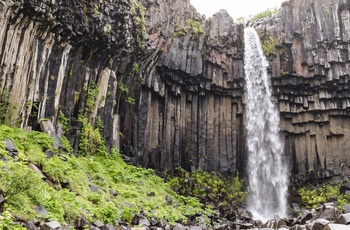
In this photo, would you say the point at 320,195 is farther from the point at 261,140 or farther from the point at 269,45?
the point at 269,45

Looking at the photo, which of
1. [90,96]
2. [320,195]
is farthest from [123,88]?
[320,195]

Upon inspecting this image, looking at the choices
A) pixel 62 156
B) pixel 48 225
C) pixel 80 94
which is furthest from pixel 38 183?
pixel 80 94

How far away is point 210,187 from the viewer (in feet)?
76.0

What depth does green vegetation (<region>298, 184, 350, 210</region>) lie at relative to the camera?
23141 millimetres

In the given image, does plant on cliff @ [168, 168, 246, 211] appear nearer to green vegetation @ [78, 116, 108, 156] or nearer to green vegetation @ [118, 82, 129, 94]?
green vegetation @ [78, 116, 108, 156]

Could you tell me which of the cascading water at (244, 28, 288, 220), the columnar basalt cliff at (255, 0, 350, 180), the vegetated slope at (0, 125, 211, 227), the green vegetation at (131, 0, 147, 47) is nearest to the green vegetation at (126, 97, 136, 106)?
the green vegetation at (131, 0, 147, 47)

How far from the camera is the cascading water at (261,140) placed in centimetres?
2456

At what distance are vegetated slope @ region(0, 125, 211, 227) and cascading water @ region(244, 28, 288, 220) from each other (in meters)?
7.13

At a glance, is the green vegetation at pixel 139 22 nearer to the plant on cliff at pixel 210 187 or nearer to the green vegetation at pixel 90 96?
the green vegetation at pixel 90 96

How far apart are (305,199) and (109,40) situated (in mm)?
17120

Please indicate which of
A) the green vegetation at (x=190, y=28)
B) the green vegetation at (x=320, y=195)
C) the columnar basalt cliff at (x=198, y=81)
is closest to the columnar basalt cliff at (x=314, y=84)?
the columnar basalt cliff at (x=198, y=81)

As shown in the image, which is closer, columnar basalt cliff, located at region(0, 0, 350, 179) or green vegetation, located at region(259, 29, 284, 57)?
columnar basalt cliff, located at region(0, 0, 350, 179)

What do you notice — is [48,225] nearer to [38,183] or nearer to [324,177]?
[38,183]

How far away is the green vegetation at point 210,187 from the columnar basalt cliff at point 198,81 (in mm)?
873
